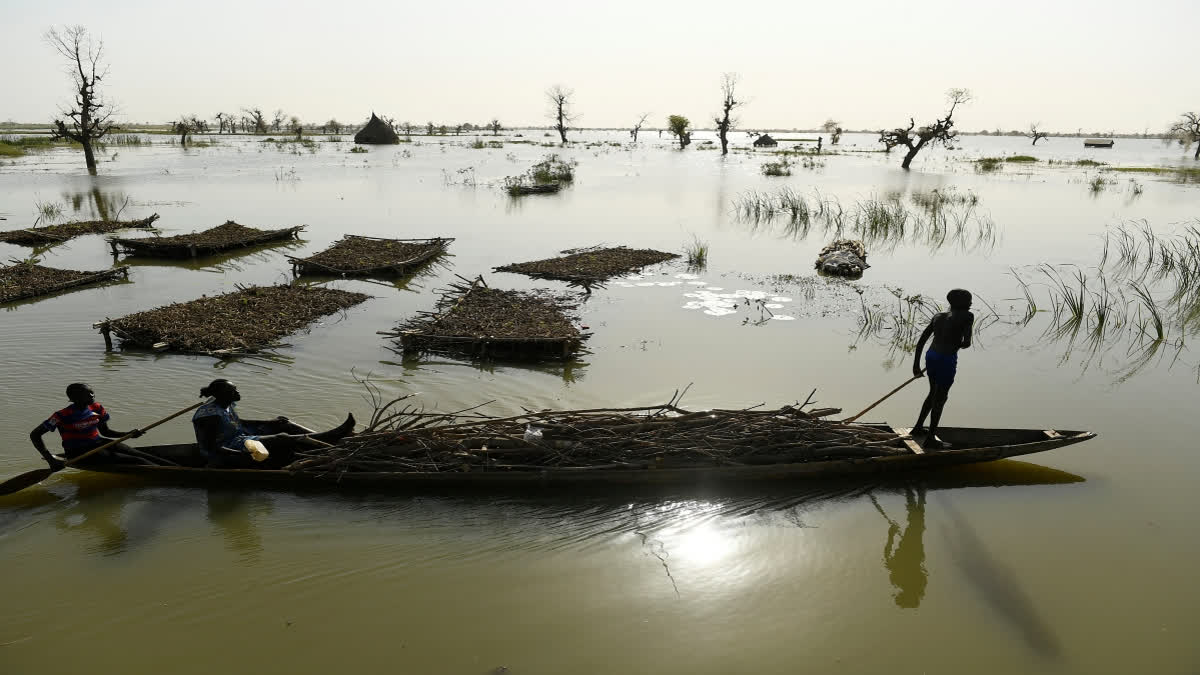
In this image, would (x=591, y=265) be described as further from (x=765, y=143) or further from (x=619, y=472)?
(x=765, y=143)

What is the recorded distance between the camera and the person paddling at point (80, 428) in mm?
5969

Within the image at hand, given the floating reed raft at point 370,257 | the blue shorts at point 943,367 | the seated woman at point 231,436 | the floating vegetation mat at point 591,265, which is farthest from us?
the floating reed raft at point 370,257

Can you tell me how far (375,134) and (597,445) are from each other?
70.4 m

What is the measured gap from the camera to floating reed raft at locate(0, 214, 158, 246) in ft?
59.9

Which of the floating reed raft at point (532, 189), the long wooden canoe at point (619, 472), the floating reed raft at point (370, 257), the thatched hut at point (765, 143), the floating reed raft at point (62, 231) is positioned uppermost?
the thatched hut at point (765, 143)

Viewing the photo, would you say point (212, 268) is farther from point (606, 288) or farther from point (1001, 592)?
point (1001, 592)

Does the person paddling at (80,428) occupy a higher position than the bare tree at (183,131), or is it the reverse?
the bare tree at (183,131)

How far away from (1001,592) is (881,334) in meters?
7.26

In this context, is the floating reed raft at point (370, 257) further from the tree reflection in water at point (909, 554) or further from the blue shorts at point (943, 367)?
the tree reflection in water at point (909, 554)

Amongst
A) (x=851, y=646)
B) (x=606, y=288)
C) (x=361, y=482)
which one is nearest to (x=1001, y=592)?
(x=851, y=646)

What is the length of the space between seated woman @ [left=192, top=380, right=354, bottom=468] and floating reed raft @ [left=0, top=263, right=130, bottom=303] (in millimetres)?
10613

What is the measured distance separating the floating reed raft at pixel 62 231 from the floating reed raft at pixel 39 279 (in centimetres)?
370

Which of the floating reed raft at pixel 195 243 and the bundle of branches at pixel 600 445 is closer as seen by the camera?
the bundle of branches at pixel 600 445

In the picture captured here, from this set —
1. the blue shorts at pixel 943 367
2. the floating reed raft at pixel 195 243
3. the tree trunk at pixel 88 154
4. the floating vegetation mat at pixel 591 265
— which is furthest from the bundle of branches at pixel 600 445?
the tree trunk at pixel 88 154
